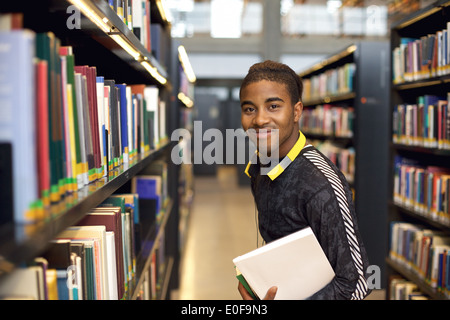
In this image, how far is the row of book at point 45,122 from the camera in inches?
26.4

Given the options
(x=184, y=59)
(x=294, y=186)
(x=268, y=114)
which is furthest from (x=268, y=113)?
(x=184, y=59)

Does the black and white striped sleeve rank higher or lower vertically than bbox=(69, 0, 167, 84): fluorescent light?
lower

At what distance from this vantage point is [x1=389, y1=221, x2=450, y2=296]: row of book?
2.56m

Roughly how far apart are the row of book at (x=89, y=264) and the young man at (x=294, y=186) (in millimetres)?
440

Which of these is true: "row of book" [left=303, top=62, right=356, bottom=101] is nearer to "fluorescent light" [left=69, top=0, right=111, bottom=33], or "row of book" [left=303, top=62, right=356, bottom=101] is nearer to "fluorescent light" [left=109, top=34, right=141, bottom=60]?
"fluorescent light" [left=109, top=34, right=141, bottom=60]

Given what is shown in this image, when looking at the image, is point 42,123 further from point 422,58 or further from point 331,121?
point 331,121

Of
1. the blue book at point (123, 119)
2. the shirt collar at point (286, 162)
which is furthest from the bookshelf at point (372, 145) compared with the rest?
the blue book at point (123, 119)

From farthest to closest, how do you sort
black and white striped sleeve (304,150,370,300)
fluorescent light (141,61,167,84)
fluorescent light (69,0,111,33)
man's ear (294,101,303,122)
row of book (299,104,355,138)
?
1. row of book (299,104,355,138)
2. fluorescent light (141,61,167,84)
3. man's ear (294,101,303,122)
4. black and white striped sleeve (304,150,370,300)
5. fluorescent light (69,0,111,33)

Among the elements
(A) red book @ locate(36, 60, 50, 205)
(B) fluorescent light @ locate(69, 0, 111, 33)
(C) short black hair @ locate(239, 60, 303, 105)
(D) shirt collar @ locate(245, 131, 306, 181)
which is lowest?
(D) shirt collar @ locate(245, 131, 306, 181)

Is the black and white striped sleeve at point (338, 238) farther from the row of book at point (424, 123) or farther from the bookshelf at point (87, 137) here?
the row of book at point (424, 123)

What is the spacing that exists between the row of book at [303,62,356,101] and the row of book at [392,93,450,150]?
1.28 metres

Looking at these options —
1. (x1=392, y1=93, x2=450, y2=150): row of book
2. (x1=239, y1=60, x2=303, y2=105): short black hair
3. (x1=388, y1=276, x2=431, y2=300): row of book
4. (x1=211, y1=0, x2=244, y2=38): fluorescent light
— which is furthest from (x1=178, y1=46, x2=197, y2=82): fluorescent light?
(x1=211, y1=0, x2=244, y2=38): fluorescent light

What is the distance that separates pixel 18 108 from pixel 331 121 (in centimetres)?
498

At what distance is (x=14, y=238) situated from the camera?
64 cm
